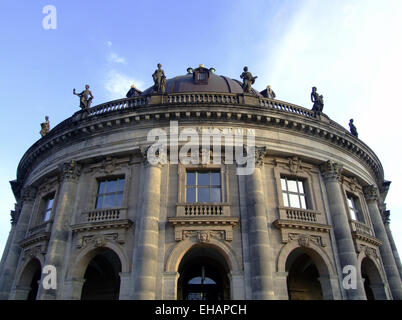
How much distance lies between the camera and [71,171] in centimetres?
2025

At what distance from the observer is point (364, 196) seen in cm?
2392

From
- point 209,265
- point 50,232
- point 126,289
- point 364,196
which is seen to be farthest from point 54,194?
point 364,196

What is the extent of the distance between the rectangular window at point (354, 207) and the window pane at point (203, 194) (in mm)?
10103

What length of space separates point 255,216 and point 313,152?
20.9ft

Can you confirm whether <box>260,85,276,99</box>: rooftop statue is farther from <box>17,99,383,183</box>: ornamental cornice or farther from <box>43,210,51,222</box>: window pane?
<box>43,210,51,222</box>: window pane

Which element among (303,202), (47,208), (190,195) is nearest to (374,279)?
(303,202)

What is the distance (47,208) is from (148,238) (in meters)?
9.62

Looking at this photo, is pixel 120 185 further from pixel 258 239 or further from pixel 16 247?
pixel 16 247

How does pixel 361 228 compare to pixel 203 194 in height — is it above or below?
below

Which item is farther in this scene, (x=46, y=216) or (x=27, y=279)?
(x=46, y=216)

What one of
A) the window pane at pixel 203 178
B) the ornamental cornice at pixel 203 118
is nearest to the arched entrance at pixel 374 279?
the ornamental cornice at pixel 203 118

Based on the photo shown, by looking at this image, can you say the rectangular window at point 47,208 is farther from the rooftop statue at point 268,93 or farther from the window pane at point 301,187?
the rooftop statue at point 268,93
